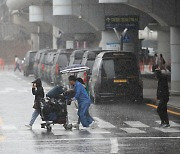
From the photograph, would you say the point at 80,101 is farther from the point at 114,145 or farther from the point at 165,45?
the point at 165,45

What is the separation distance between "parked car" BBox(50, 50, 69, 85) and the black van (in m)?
12.1

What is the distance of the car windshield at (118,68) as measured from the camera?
31062 mm

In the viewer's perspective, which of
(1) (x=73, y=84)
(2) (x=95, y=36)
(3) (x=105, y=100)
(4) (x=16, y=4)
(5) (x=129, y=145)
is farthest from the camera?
(4) (x=16, y=4)

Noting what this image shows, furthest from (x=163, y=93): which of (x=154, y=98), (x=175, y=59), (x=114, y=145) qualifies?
(x=175, y=59)

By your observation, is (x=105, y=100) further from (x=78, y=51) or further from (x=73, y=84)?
(x=73, y=84)

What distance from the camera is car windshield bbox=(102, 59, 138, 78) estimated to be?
31062 millimetres

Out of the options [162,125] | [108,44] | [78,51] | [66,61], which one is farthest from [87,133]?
[108,44]

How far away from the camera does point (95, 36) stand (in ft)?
258

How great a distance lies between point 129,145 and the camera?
58.2 feet

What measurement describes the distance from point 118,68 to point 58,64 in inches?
514

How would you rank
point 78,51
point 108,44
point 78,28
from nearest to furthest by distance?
point 78,51 < point 108,44 < point 78,28

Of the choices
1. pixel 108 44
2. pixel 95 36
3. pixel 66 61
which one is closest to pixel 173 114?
pixel 66 61

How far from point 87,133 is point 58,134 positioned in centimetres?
70

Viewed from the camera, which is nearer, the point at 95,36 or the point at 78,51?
the point at 78,51
